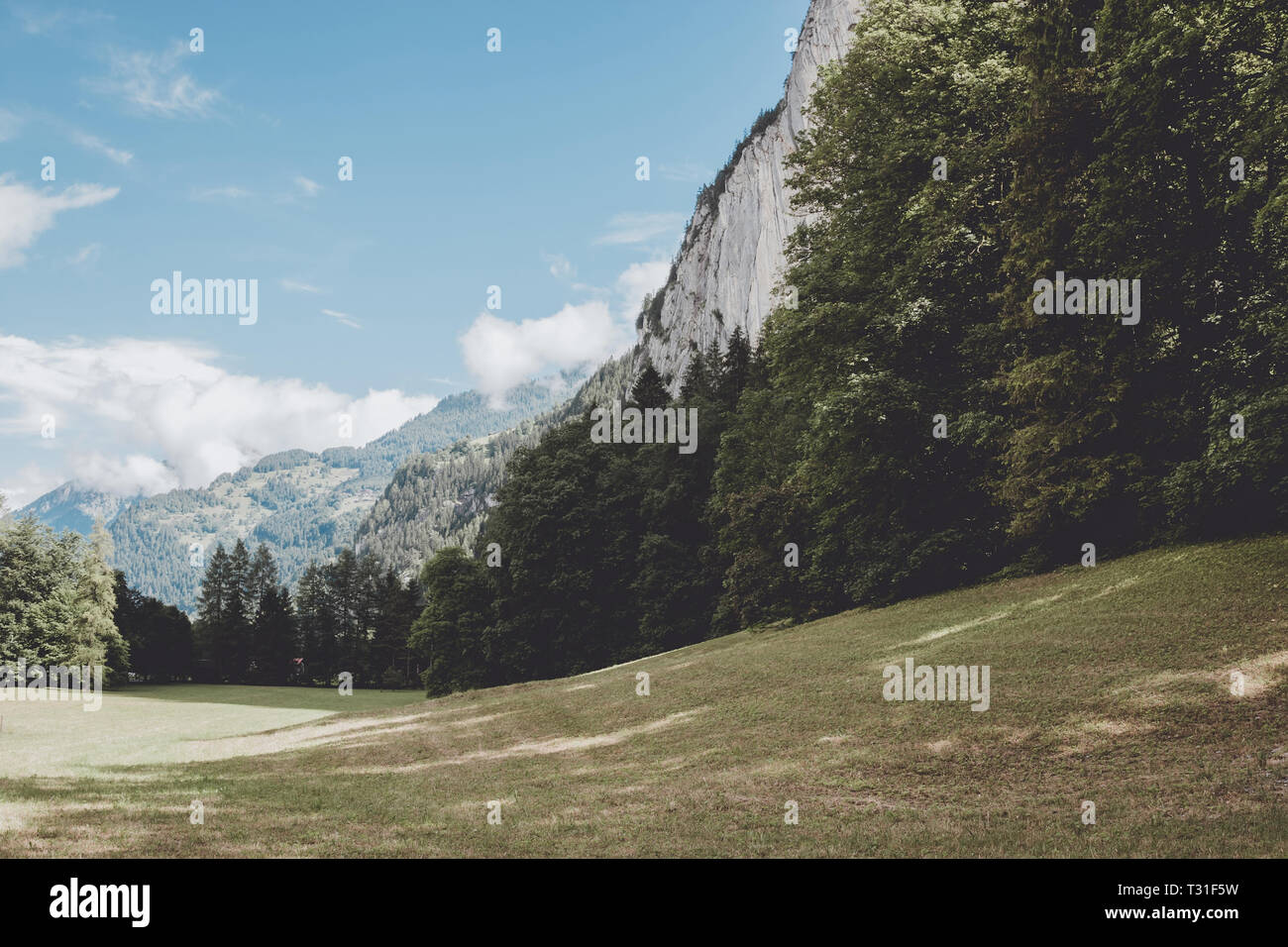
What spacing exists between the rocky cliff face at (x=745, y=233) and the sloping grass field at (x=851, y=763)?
81573 mm

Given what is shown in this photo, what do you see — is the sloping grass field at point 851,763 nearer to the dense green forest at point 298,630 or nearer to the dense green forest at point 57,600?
the dense green forest at point 57,600

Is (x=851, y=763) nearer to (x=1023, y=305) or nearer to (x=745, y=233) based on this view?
(x=1023, y=305)

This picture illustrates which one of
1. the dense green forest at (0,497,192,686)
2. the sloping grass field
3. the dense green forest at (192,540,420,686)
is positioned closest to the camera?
the sloping grass field

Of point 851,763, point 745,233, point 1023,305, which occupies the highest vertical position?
point 745,233

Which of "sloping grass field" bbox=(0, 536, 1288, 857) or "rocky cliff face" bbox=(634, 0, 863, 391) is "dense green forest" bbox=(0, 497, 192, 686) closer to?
"sloping grass field" bbox=(0, 536, 1288, 857)

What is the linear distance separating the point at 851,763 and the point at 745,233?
12958cm

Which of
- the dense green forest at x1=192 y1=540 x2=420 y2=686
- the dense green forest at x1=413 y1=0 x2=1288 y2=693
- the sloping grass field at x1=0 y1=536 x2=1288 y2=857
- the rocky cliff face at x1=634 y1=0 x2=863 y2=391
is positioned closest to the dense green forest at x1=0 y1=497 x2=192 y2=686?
the dense green forest at x1=192 y1=540 x2=420 y2=686

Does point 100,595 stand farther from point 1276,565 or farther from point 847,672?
point 1276,565

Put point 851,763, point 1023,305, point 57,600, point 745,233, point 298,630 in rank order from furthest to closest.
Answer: point 745,233, point 298,630, point 57,600, point 1023,305, point 851,763

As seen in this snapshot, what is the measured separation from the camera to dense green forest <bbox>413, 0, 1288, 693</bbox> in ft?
68.1

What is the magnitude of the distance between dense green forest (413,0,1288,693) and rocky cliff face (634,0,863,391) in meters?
67.7

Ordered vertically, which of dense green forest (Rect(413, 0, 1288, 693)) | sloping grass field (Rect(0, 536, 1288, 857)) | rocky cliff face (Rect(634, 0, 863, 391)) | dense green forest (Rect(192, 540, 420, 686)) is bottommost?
dense green forest (Rect(192, 540, 420, 686))

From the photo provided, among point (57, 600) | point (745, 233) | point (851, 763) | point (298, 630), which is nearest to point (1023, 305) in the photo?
point (851, 763)

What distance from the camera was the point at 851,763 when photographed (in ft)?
45.6
